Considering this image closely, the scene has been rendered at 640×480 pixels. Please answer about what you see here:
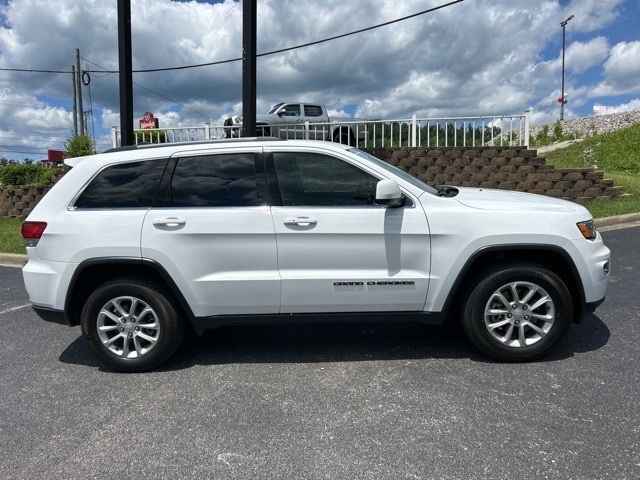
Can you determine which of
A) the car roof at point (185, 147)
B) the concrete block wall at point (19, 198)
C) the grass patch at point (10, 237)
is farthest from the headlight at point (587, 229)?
the concrete block wall at point (19, 198)

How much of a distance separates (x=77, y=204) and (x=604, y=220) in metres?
9.17

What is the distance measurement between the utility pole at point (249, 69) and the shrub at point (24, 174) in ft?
26.2

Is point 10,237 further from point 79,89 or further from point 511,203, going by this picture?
point 79,89

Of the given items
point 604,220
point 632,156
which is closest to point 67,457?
point 604,220

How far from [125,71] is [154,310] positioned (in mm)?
6725

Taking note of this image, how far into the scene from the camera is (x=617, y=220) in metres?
9.38

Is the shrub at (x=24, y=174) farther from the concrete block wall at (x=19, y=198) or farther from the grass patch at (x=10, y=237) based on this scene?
the grass patch at (x=10, y=237)

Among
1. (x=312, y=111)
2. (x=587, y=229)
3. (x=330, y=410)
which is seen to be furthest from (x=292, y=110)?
(x=330, y=410)

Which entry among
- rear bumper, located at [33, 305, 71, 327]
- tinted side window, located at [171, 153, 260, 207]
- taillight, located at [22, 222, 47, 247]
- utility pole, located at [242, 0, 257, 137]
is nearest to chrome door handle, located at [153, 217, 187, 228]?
tinted side window, located at [171, 153, 260, 207]

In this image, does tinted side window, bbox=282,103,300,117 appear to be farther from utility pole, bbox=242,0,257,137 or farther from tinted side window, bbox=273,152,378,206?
tinted side window, bbox=273,152,378,206

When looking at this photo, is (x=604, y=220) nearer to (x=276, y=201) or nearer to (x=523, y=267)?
(x=523, y=267)

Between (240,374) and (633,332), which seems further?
(633,332)

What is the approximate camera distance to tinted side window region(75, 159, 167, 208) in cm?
376

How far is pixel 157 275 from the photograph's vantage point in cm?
379
